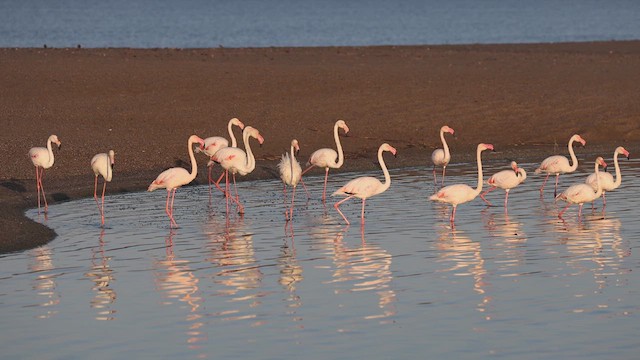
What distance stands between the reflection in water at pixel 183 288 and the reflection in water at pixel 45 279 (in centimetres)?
91

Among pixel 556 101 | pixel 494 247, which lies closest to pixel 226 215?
pixel 494 247

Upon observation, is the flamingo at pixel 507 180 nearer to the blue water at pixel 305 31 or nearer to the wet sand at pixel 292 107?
the wet sand at pixel 292 107

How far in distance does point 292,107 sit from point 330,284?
1451 cm

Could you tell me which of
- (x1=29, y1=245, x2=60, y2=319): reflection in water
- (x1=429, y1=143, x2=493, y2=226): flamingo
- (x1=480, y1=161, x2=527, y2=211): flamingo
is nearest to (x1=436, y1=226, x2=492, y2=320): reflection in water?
(x1=429, y1=143, x2=493, y2=226): flamingo

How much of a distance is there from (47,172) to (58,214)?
140 inches

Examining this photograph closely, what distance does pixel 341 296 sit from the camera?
10.9 meters

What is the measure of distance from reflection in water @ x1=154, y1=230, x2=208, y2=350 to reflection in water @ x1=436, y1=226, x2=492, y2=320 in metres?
2.24

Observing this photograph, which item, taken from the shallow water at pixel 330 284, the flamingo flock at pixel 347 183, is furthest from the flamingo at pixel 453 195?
the shallow water at pixel 330 284

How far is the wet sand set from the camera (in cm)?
2127

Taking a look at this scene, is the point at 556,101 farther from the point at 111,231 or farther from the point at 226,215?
the point at 111,231

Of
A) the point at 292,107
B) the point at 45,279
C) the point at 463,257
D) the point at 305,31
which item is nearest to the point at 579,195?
the point at 463,257

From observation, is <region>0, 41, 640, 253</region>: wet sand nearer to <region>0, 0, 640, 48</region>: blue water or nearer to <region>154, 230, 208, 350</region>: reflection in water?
<region>154, 230, 208, 350</region>: reflection in water

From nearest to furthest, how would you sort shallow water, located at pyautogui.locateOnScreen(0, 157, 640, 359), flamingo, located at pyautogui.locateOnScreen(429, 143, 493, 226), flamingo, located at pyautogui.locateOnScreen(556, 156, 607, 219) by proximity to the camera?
shallow water, located at pyautogui.locateOnScreen(0, 157, 640, 359)
flamingo, located at pyautogui.locateOnScreen(429, 143, 493, 226)
flamingo, located at pyautogui.locateOnScreen(556, 156, 607, 219)

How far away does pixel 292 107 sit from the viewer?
25.8 meters
